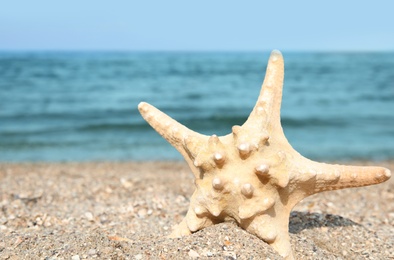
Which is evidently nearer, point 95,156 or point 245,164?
point 245,164

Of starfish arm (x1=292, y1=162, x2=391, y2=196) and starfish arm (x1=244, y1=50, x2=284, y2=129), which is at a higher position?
starfish arm (x1=244, y1=50, x2=284, y2=129)

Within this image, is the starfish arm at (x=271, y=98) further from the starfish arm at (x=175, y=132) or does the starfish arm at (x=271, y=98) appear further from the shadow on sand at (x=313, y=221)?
the shadow on sand at (x=313, y=221)

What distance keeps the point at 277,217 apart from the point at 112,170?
17.8ft

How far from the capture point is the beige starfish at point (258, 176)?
3152 mm

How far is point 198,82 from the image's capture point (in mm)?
25141

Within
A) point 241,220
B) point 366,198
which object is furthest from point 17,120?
point 241,220

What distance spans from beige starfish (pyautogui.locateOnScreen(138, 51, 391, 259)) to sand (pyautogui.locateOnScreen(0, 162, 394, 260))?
0.13 meters

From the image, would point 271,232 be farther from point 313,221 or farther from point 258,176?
point 313,221

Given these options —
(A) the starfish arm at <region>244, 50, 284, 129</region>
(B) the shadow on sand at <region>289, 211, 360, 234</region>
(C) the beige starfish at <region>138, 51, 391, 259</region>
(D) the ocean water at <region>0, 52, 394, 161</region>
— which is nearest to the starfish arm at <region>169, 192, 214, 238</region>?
(C) the beige starfish at <region>138, 51, 391, 259</region>

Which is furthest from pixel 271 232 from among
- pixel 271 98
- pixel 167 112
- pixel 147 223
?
pixel 167 112

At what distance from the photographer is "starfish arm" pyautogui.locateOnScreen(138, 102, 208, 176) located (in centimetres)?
343

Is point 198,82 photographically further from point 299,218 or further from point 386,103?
point 299,218

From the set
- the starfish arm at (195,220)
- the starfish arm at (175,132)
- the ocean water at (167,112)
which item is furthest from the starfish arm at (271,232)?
the ocean water at (167,112)

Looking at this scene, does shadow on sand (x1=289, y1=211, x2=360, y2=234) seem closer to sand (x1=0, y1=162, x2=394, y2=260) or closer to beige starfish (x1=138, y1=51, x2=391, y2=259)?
sand (x1=0, y1=162, x2=394, y2=260)
